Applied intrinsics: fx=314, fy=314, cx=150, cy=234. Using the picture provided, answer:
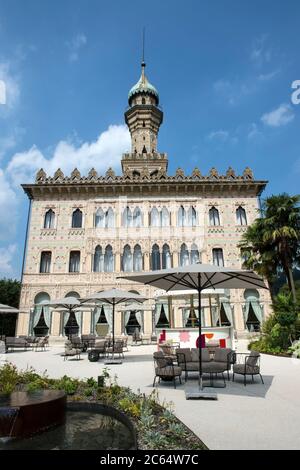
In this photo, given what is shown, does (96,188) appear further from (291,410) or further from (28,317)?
(291,410)

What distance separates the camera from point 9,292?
3534 cm

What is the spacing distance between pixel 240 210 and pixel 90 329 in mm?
16425

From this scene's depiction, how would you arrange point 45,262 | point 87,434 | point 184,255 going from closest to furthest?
point 87,434 → point 45,262 → point 184,255

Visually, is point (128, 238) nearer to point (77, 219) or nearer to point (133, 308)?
point (77, 219)

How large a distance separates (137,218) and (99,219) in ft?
10.9

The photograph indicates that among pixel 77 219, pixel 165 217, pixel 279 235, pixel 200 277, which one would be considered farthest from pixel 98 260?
pixel 200 277

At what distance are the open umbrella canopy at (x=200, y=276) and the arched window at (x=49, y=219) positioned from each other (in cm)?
1957

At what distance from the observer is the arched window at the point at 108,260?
2632cm

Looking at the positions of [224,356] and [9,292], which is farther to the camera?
[9,292]

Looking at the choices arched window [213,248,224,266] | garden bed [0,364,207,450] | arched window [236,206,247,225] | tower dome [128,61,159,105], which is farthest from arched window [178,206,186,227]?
garden bed [0,364,207,450]

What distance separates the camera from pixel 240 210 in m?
28.2

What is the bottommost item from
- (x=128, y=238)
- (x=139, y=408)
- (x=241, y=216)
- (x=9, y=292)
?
(x=139, y=408)

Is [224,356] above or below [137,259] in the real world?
below

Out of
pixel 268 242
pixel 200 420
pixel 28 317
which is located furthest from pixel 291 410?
pixel 28 317
